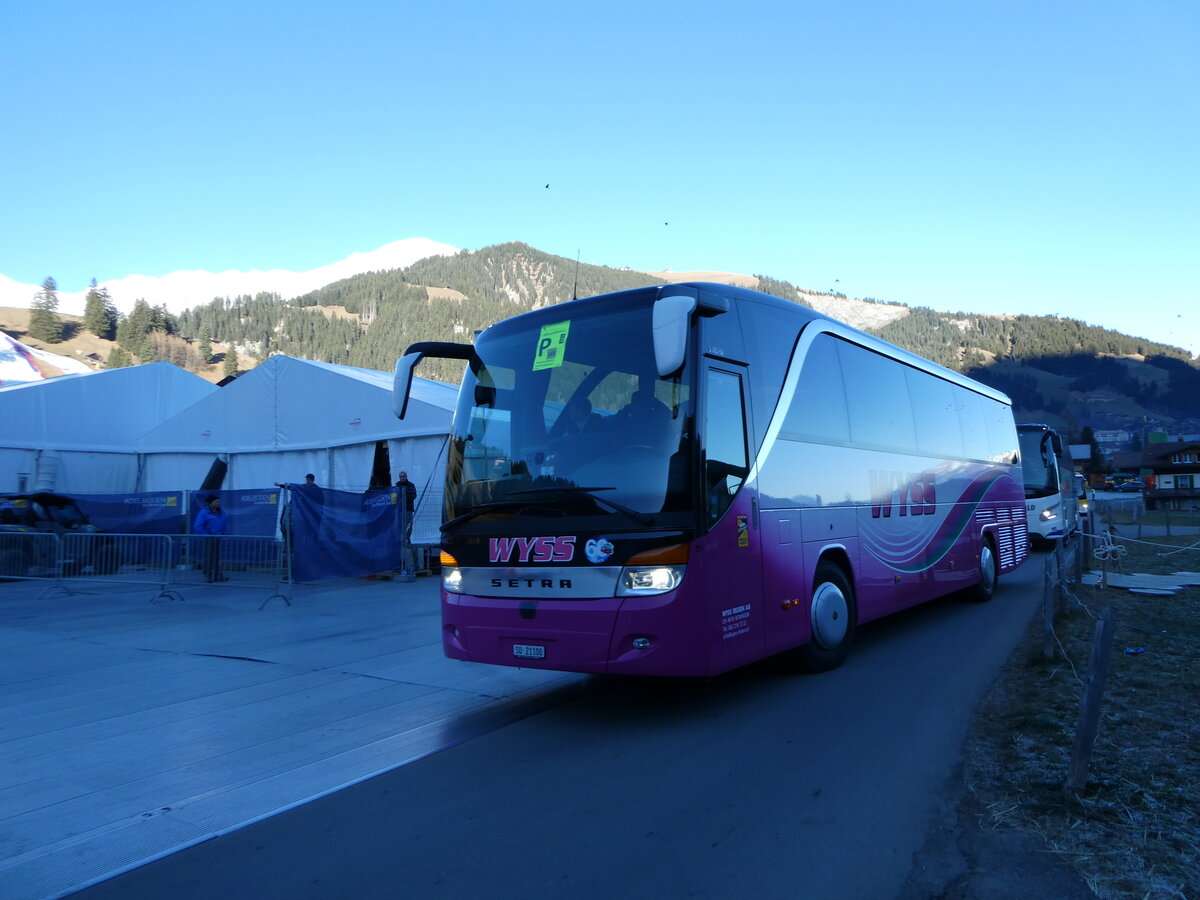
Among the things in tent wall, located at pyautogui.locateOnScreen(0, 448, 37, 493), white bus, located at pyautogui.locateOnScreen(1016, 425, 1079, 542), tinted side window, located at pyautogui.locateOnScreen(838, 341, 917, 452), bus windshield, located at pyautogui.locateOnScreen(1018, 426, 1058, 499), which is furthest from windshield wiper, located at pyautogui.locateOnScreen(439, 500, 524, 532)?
tent wall, located at pyautogui.locateOnScreen(0, 448, 37, 493)

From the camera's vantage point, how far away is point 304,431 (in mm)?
20438

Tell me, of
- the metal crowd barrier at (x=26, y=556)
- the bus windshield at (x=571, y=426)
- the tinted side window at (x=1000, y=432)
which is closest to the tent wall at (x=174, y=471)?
the metal crowd barrier at (x=26, y=556)

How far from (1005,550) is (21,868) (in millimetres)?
13051

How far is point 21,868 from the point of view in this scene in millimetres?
3715

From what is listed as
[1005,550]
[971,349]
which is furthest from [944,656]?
[971,349]

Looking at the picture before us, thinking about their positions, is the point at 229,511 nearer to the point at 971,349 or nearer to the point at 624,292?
the point at 624,292

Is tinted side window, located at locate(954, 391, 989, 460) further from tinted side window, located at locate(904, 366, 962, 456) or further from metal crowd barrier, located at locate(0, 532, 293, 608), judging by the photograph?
metal crowd barrier, located at locate(0, 532, 293, 608)

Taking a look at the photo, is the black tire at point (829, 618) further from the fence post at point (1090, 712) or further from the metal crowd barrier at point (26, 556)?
the metal crowd barrier at point (26, 556)

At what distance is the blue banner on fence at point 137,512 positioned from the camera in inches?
664

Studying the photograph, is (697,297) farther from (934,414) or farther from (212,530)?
(212,530)

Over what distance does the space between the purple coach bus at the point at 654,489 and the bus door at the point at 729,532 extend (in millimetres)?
16

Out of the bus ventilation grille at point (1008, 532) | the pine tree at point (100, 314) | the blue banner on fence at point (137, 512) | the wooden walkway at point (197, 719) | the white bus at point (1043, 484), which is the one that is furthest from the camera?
the pine tree at point (100, 314)

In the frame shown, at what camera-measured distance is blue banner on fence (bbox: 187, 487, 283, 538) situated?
14.7m

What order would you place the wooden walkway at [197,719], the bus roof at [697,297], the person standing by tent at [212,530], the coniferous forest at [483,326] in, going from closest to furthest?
1. the wooden walkway at [197,719]
2. the bus roof at [697,297]
3. the person standing by tent at [212,530]
4. the coniferous forest at [483,326]
